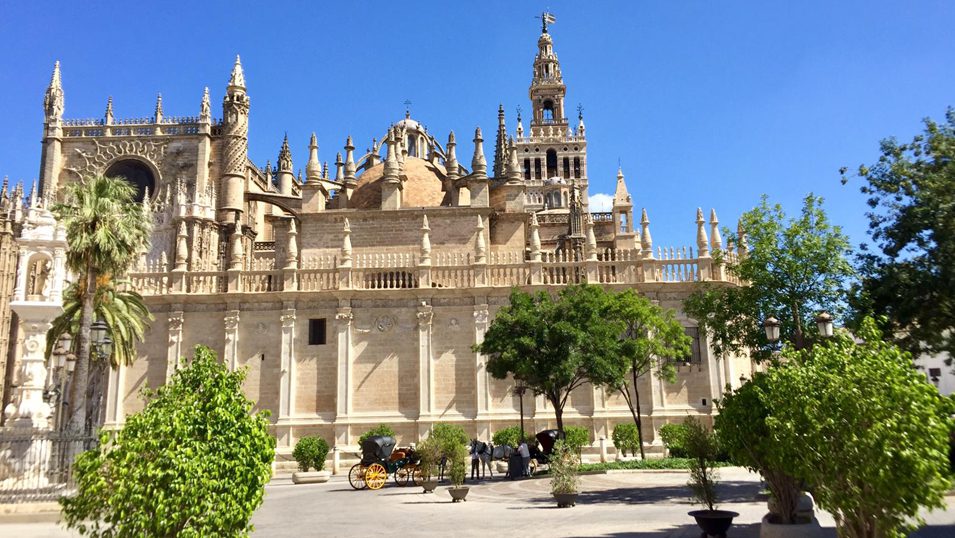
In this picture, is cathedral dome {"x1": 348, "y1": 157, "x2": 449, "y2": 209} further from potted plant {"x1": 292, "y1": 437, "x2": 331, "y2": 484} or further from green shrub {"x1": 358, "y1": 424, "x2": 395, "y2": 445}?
potted plant {"x1": 292, "y1": 437, "x2": 331, "y2": 484}

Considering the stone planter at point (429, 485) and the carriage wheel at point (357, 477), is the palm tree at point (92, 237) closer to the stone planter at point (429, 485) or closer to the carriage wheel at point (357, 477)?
the carriage wheel at point (357, 477)

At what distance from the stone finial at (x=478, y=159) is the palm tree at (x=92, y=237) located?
1658 centimetres

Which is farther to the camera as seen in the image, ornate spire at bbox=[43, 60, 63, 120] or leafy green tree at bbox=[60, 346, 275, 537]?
ornate spire at bbox=[43, 60, 63, 120]

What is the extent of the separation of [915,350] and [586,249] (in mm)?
14517

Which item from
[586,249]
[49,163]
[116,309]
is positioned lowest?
[116,309]

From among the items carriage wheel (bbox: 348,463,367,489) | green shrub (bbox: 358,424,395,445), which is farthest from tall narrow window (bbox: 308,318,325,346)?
carriage wheel (bbox: 348,463,367,489)

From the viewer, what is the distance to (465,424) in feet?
92.5

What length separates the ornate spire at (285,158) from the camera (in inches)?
2216

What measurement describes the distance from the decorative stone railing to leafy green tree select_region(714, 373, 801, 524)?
1848 cm

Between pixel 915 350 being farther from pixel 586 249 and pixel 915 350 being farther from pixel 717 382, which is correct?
pixel 586 249

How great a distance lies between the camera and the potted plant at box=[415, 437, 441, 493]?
18766mm

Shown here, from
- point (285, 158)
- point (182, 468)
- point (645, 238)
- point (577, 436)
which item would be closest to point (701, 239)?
point (645, 238)

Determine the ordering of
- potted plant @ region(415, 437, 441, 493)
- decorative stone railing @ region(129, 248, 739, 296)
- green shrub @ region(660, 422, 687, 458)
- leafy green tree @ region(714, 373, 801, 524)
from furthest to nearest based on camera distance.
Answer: decorative stone railing @ region(129, 248, 739, 296)
green shrub @ region(660, 422, 687, 458)
potted plant @ region(415, 437, 441, 493)
leafy green tree @ region(714, 373, 801, 524)

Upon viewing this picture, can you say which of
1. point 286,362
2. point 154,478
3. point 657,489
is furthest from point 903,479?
point 286,362
